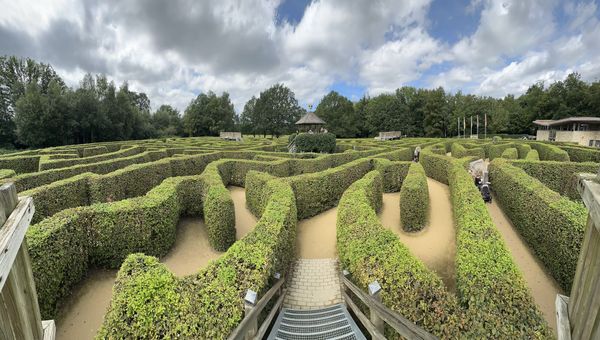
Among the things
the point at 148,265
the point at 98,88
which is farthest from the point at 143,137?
the point at 148,265

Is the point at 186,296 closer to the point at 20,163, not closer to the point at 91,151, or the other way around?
the point at 20,163

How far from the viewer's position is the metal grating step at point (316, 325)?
520cm

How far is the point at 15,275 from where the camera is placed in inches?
100.0

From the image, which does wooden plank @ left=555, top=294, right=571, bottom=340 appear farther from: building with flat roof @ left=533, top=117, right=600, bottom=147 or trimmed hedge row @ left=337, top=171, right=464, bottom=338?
building with flat roof @ left=533, top=117, right=600, bottom=147

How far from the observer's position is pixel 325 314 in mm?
6180

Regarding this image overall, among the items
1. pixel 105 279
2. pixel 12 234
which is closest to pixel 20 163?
pixel 105 279

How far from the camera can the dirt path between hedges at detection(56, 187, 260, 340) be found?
258 inches

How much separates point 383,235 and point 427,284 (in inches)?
74.9

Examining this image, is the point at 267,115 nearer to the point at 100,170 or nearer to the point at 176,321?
the point at 100,170

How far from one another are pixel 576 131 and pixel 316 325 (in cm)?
5362

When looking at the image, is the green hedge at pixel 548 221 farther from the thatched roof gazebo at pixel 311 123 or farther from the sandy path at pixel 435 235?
the thatched roof gazebo at pixel 311 123

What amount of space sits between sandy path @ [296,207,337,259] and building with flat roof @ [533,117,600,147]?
1800 inches

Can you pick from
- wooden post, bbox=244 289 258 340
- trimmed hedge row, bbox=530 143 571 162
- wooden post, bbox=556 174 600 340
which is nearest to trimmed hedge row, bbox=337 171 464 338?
wooden post, bbox=556 174 600 340

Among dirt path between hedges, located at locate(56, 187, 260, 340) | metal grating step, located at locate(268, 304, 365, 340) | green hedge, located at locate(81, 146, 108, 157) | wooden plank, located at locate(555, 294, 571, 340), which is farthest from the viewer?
green hedge, located at locate(81, 146, 108, 157)
